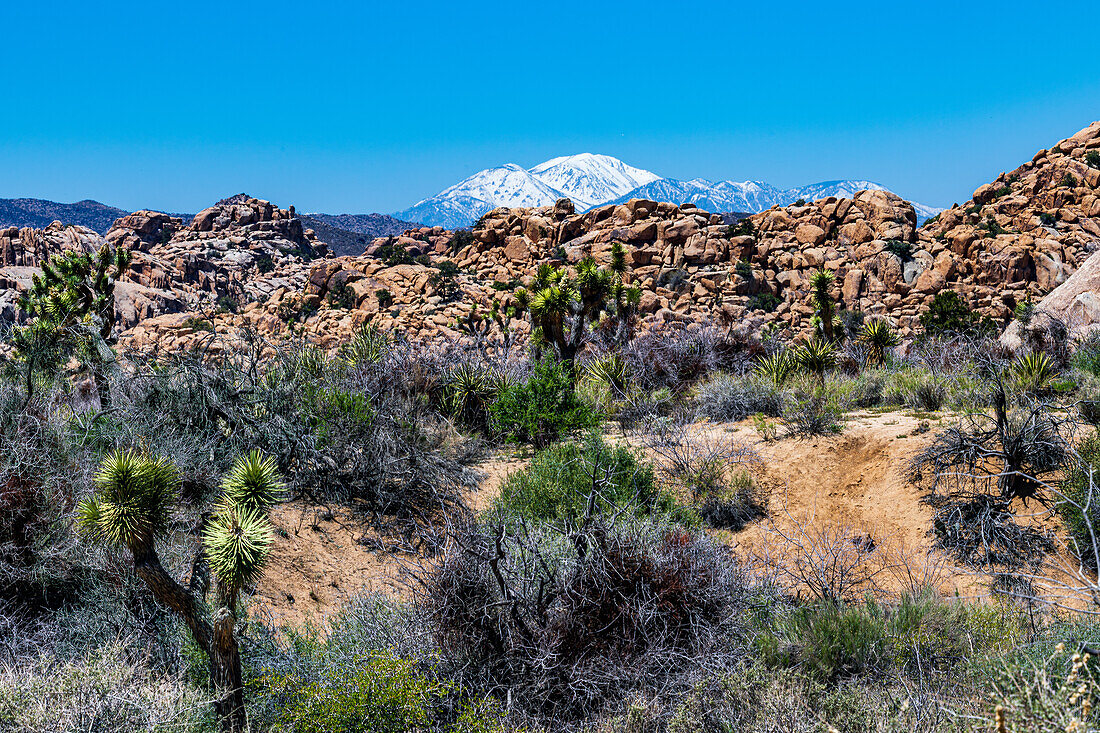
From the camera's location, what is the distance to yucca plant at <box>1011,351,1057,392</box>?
432 inches

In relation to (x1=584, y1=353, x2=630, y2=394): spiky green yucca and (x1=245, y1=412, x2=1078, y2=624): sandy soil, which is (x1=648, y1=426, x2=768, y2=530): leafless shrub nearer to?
(x1=245, y1=412, x2=1078, y2=624): sandy soil

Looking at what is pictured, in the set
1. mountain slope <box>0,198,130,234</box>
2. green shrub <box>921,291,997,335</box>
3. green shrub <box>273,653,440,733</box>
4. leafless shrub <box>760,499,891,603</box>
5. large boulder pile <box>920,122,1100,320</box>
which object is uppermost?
mountain slope <box>0,198,130,234</box>

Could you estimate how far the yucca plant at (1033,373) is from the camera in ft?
36.0

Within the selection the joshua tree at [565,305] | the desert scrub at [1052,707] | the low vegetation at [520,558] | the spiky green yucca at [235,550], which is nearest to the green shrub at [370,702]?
the low vegetation at [520,558]

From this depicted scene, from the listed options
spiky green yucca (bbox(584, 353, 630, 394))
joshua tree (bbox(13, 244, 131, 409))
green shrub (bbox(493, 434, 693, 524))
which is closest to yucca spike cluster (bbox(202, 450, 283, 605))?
green shrub (bbox(493, 434, 693, 524))

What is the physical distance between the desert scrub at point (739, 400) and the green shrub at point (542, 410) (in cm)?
235

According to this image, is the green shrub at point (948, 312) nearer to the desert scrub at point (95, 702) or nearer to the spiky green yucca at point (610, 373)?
the spiky green yucca at point (610, 373)

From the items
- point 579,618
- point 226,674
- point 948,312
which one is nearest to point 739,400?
point 579,618

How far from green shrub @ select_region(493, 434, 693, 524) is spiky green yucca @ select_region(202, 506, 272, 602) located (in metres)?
3.93

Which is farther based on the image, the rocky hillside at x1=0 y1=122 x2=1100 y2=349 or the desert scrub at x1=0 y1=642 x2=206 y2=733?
the rocky hillside at x1=0 y1=122 x2=1100 y2=349

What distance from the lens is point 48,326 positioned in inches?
524

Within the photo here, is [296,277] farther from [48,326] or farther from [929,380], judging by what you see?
[929,380]

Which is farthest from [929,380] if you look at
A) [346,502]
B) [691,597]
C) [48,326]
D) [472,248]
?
[472,248]

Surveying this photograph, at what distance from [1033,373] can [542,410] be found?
863 cm
